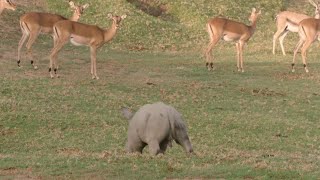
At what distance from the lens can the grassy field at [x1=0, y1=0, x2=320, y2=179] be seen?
8.15 metres

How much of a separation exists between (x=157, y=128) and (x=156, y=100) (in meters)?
6.82

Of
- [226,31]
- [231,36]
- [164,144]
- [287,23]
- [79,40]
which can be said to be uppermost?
[287,23]

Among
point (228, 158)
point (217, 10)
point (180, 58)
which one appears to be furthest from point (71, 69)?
point (217, 10)

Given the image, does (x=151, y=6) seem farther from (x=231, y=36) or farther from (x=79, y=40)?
(x=79, y=40)

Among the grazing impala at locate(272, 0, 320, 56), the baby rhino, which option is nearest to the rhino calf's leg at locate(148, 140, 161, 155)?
the baby rhino

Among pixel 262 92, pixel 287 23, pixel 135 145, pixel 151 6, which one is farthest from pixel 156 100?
pixel 151 6

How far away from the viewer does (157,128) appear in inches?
341

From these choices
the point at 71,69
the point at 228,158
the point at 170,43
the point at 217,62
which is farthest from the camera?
the point at 170,43

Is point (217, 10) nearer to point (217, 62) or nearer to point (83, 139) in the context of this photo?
point (217, 62)

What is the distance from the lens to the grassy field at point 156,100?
321 inches

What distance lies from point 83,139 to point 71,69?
738 centimetres

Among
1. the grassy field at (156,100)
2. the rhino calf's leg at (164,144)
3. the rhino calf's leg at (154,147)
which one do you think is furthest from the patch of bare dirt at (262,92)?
the rhino calf's leg at (154,147)

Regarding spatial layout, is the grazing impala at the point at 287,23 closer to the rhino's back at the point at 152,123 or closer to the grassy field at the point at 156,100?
the grassy field at the point at 156,100

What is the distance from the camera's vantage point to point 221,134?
12766 millimetres
